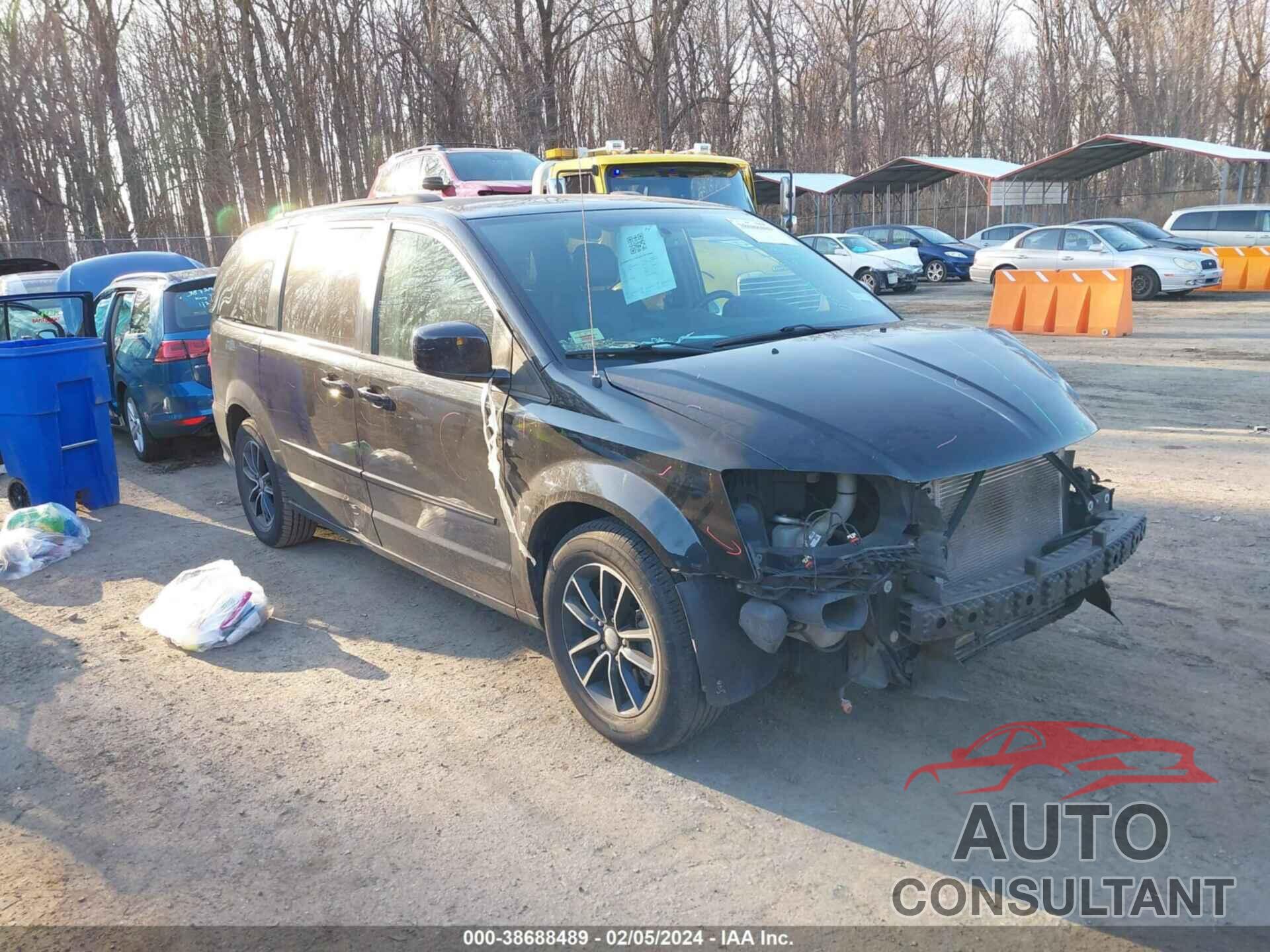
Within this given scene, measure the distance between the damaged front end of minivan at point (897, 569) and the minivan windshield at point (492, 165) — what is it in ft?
37.6

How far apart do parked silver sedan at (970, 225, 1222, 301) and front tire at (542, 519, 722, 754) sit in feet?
57.7

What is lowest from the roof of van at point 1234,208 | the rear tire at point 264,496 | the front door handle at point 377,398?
the rear tire at point 264,496

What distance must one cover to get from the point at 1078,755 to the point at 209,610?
395 centimetres

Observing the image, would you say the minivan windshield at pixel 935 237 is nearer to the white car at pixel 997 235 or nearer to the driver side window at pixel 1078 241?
the white car at pixel 997 235

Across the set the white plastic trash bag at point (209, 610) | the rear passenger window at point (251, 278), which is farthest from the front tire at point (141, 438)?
the white plastic trash bag at point (209, 610)

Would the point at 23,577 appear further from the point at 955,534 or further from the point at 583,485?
the point at 955,534

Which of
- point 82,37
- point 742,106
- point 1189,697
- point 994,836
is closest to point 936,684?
point 994,836

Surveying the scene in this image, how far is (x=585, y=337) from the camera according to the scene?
3.83m

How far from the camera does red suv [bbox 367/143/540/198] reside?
13.2m

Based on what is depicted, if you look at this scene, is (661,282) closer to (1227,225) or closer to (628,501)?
(628,501)

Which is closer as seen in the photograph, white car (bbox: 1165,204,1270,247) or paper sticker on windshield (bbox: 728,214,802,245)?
paper sticker on windshield (bbox: 728,214,802,245)

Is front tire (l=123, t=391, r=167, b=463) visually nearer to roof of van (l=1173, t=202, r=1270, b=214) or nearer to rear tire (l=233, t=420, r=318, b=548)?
rear tire (l=233, t=420, r=318, b=548)

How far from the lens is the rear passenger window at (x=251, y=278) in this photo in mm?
5762
